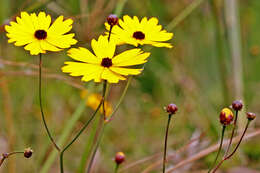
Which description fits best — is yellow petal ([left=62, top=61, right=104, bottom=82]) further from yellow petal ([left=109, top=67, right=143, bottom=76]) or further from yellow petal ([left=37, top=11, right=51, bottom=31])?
yellow petal ([left=37, top=11, right=51, bottom=31])

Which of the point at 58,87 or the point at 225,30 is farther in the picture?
the point at 58,87

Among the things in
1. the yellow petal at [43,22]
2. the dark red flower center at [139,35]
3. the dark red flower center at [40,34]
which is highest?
the yellow petal at [43,22]

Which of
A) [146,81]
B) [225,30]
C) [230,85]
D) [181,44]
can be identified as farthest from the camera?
[181,44]

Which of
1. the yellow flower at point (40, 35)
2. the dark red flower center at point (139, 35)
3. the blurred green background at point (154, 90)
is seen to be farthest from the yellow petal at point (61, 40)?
the blurred green background at point (154, 90)

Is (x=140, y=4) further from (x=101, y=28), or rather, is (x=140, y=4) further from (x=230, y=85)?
(x=230, y=85)

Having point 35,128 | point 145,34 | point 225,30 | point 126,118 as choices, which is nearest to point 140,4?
point 225,30

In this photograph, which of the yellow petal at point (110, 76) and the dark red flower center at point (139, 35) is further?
the dark red flower center at point (139, 35)

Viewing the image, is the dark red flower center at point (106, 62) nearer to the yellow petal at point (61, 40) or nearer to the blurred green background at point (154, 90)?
the yellow petal at point (61, 40)
